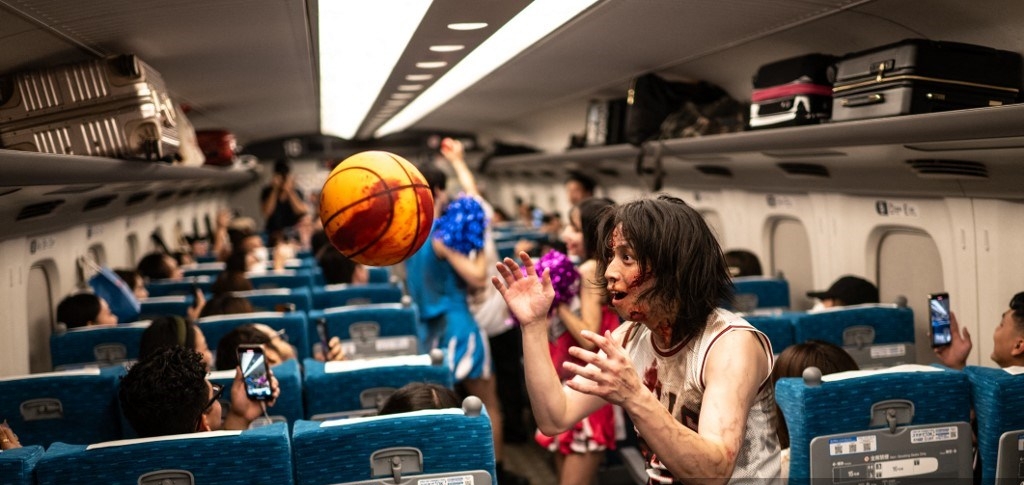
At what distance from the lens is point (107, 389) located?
13.4 ft

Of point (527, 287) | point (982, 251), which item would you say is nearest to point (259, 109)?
Result: point (982, 251)

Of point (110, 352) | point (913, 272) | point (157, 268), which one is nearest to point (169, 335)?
point (110, 352)

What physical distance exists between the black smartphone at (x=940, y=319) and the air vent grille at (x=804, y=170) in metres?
2.14

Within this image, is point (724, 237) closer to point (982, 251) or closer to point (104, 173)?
point (982, 251)

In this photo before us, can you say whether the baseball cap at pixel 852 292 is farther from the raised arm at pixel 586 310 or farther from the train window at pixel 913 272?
the raised arm at pixel 586 310

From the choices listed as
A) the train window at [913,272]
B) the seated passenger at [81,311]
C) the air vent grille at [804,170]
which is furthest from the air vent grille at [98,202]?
the train window at [913,272]

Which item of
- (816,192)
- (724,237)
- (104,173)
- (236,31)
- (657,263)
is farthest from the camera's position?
(724,237)

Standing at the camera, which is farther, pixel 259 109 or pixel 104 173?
pixel 259 109

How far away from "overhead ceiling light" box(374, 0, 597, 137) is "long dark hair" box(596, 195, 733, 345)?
98.2 inches

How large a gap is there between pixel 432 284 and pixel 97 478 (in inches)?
147

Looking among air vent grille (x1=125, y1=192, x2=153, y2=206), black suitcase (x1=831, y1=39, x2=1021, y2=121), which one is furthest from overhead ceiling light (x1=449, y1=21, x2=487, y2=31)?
air vent grille (x1=125, y1=192, x2=153, y2=206)

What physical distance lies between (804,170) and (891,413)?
364cm

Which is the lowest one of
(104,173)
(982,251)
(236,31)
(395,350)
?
(395,350)

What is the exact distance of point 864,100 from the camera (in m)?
4.61
